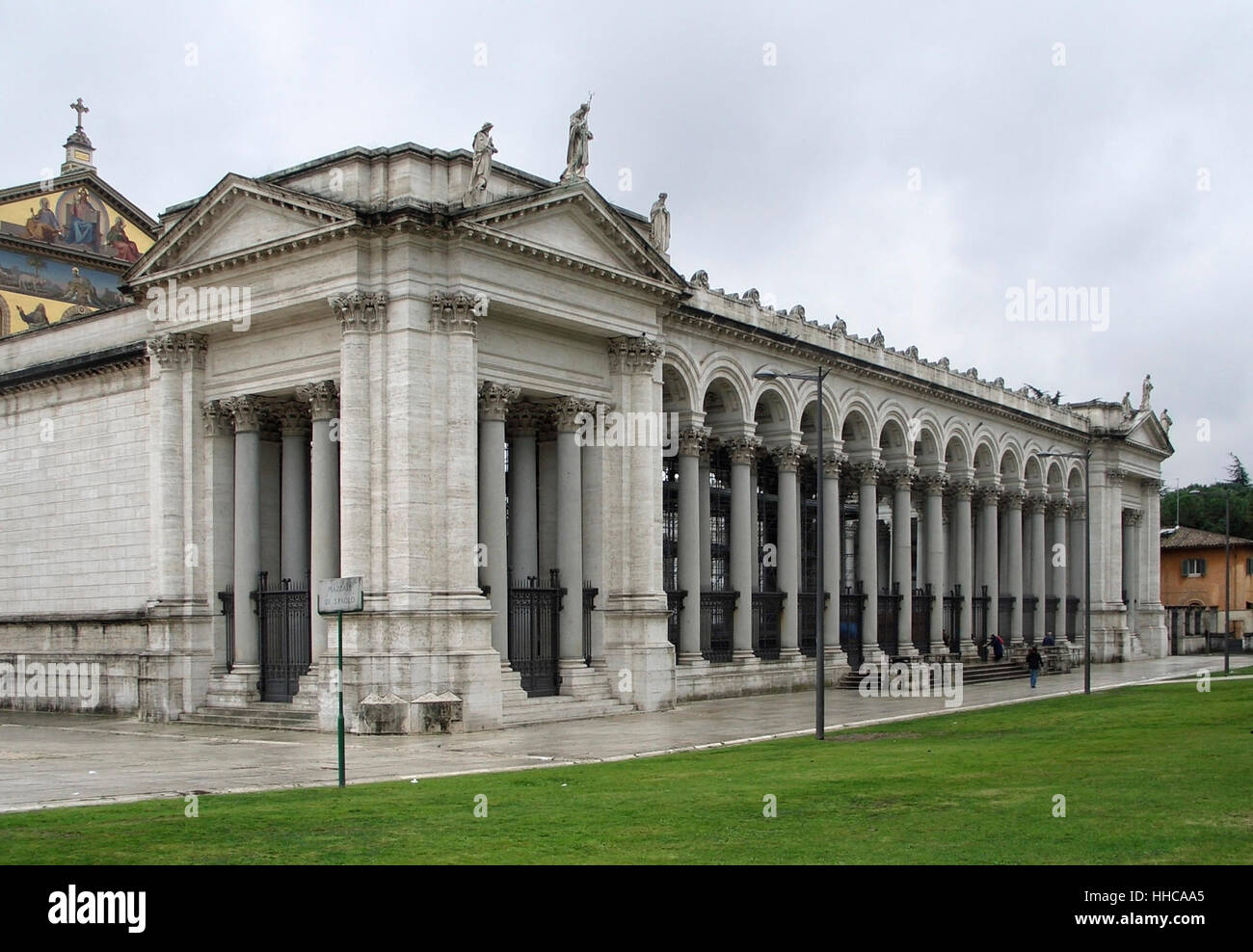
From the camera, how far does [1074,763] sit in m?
21.9

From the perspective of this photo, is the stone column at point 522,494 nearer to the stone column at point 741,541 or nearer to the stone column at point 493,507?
the stone column at point 493,507

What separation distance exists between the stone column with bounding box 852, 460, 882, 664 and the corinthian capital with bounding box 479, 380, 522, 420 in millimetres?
22996

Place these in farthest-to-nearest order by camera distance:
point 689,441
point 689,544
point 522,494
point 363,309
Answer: point 689,544
point 689,441
point 522,494
point 363,309

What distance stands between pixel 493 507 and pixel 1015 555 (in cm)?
3986

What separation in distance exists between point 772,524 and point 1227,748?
3553cm

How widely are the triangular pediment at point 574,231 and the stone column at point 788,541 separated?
37.4ft

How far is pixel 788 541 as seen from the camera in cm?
5212

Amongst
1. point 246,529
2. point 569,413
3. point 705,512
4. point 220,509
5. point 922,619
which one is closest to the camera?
point 246,529

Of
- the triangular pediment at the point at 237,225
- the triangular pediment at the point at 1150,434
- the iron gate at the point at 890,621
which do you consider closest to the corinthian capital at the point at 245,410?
the triangular pediment at the point at 237,225

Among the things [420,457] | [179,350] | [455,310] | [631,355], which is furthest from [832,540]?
[179,350]

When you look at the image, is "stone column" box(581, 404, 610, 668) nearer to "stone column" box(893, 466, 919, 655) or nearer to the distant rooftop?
"stone column" box(893, 466, 919, 655)

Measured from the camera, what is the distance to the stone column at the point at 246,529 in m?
39.9

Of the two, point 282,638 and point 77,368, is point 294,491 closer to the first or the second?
point 282,638
